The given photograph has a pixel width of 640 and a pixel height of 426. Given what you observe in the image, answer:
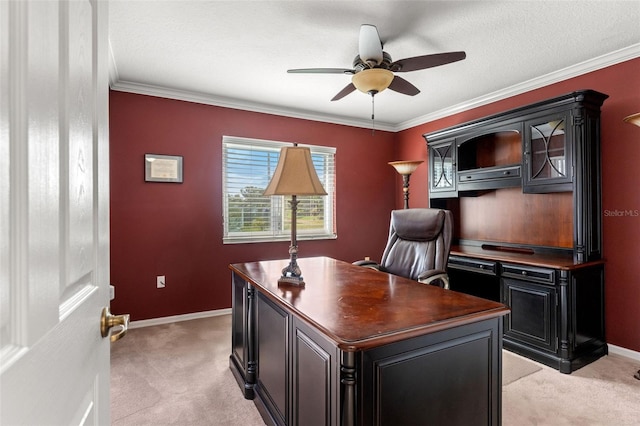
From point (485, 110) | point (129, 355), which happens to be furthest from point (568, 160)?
point (129, 355)

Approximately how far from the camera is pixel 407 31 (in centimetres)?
241

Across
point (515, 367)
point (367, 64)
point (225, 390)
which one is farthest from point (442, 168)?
point (225, 390)

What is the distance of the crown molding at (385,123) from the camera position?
282cm

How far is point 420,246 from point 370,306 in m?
1.43

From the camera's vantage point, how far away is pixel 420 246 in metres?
2.71

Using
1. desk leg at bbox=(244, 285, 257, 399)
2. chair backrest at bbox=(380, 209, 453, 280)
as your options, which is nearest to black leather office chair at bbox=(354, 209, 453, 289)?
chair backrest at bbox=(380, 209, 453, 280)

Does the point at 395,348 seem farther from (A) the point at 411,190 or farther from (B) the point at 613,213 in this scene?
(A) the point at 411,190

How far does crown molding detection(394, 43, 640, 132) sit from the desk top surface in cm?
265

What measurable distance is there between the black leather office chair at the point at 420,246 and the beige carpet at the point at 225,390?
0.88m

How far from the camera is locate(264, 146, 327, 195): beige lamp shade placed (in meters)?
1.84

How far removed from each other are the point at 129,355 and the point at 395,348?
2.49 meters

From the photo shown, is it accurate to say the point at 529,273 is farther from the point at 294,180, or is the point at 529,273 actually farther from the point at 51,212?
the point at 51,212

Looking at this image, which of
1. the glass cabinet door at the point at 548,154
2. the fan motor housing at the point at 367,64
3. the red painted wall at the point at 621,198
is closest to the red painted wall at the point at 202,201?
the red painted wall at the point at 621,198

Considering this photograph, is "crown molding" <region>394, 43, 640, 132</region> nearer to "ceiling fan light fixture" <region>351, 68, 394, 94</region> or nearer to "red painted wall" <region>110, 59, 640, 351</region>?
"red painted wall" <region>110, 59, 640, 351</region>
